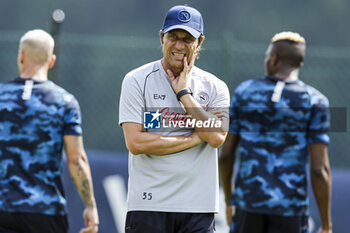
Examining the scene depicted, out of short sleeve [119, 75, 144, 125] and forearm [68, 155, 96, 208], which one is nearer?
short sleeve [119, 75, 144, 125]

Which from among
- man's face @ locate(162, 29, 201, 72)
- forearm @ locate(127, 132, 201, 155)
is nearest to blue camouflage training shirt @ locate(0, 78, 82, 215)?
forearm @ locate(127, 132, 201, 155)

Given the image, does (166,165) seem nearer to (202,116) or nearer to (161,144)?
(161,144)

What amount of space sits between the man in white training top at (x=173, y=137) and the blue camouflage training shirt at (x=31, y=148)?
90 cm

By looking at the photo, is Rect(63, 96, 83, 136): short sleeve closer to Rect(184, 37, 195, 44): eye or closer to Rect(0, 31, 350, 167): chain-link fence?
Rect(184, 37, 195, 44): eye

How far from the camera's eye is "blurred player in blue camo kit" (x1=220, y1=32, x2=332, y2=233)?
611 centimetres

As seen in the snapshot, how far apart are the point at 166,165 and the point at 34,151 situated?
1.23 metres

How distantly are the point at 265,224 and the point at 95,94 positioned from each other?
14100 mm

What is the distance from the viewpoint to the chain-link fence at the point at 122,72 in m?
10.6

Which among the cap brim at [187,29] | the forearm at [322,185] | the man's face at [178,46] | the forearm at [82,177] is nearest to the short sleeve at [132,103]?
the man's face at [178,46]

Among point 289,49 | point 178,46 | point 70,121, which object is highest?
point 289,49

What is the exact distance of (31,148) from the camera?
5.67 metres

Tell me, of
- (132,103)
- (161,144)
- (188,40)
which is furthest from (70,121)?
(188,40)

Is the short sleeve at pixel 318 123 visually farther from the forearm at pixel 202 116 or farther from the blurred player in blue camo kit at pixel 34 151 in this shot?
the blurred player in blue camo kit at pixel 34 151

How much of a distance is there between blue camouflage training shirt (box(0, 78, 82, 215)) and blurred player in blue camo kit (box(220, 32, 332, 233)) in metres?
1.43
